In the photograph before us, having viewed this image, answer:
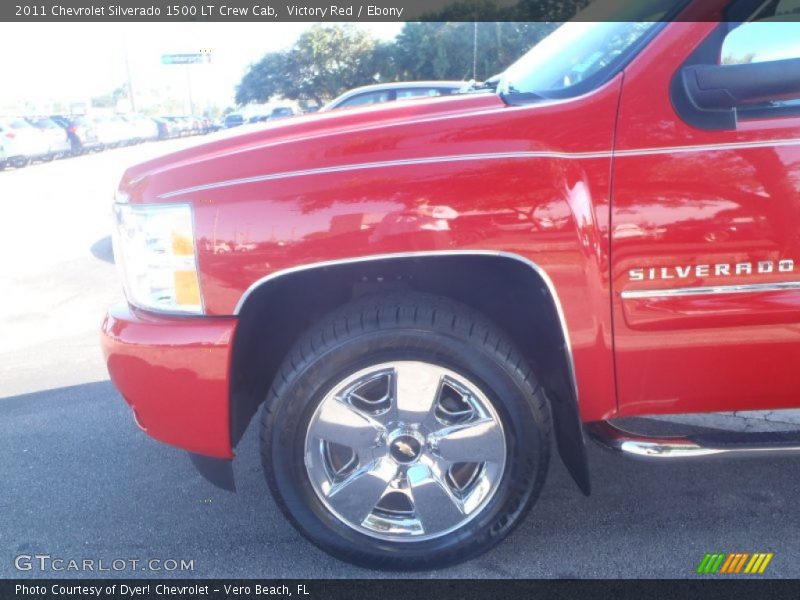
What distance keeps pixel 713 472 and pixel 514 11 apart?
231 inches

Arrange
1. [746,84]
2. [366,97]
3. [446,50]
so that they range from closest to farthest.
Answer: [746,84], [366,97], [446,50]

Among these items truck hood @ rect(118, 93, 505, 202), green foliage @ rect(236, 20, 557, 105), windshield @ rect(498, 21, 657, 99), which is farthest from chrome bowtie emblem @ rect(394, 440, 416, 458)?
green foliage @ rect(236, 20, 557, 105)

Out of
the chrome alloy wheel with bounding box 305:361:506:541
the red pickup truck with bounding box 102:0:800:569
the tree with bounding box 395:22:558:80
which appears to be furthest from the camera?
the tree with bounding box 395:22:558:80

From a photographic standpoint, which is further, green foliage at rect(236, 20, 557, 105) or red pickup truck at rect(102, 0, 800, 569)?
green foliage at rect(236, 20, 557, 105)

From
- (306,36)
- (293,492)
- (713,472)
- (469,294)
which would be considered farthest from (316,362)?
(306,36)

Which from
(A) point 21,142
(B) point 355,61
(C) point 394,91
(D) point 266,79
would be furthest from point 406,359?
(D) point 266,79

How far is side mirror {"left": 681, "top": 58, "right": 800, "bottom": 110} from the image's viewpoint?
1.99 m

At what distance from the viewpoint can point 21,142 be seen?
21.6 metres

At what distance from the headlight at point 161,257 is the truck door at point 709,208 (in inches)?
52.7

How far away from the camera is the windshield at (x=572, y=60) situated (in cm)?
228

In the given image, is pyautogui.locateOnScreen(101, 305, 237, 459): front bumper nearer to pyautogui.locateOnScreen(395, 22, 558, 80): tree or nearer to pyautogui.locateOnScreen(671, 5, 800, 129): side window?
pyautogui.locateOnScreen(671, 5, 800, 129): side window

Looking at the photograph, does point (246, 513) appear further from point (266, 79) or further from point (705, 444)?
point (266, 79)

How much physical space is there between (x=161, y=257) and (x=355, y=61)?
27680mm

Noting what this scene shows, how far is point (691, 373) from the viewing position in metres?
2.23
